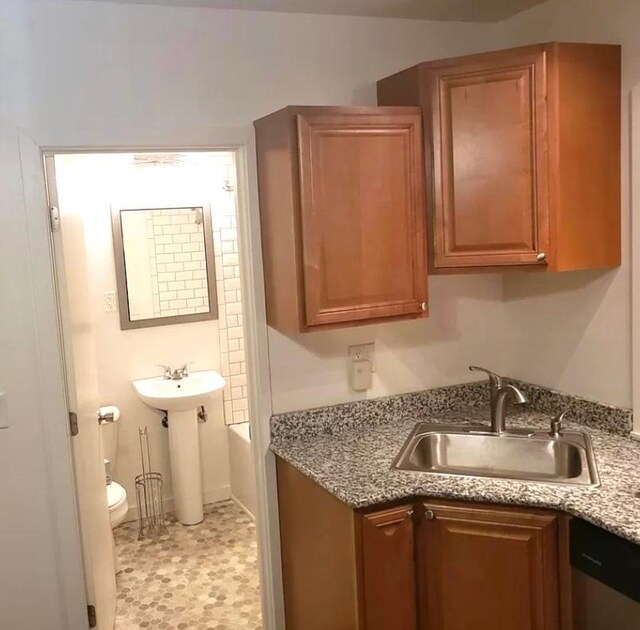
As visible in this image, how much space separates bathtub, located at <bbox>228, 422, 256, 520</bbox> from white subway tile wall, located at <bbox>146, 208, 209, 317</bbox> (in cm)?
75

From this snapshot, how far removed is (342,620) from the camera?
222 cm

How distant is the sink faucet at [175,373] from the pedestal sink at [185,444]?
0.06 ft

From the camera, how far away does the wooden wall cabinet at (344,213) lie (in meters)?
2.23

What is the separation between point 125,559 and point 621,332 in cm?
266

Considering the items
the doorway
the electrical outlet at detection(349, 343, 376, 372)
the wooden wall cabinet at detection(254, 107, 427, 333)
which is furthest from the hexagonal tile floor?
the wooden wall cabinet at detection(254, 107, 427, 333)

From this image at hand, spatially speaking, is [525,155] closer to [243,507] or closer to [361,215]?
[361,215]

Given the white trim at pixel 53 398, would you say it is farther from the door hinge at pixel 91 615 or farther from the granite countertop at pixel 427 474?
the granite countertop at pixel 427 474

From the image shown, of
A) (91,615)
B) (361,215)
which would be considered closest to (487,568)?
(361,215)

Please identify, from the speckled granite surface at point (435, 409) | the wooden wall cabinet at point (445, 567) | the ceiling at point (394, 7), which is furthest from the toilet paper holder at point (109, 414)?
the ceiling at point (394, 7)

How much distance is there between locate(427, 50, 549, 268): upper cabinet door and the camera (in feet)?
7.34

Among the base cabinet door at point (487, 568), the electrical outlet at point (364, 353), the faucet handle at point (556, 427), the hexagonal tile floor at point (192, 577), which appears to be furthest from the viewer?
the hexagonal tile floor at point (192, 577)

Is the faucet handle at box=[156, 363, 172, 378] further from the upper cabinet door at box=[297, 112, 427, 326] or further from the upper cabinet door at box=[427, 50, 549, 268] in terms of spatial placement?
the upper cabinet door at box=[427, 50, 549, 268]

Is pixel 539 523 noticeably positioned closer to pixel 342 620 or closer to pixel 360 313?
pixel 342 620

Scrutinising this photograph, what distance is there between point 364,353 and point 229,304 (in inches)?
68.5
